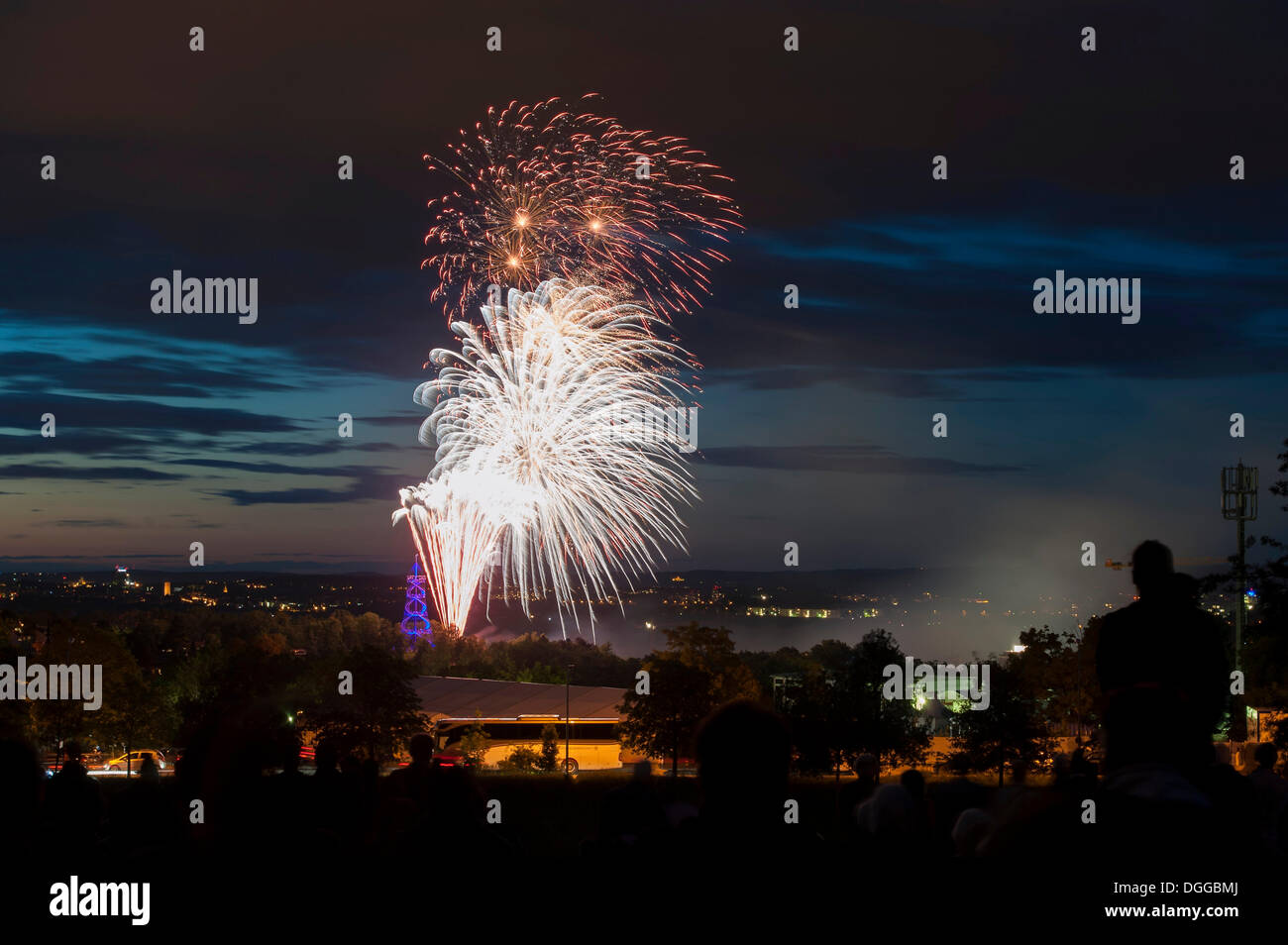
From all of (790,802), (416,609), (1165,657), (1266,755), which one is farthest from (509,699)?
(1165,657)

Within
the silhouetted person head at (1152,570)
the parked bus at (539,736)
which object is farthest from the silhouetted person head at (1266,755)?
the parked bus at (539,736)

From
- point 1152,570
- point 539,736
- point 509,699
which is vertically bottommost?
point 539,736

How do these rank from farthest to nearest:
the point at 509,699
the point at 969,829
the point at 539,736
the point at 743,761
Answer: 1. the point at 509,699
2. the point at 539,736
3. the point at 969,829
4. the point at 743,761

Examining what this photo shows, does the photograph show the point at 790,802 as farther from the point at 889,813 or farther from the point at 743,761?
the point at 889,813

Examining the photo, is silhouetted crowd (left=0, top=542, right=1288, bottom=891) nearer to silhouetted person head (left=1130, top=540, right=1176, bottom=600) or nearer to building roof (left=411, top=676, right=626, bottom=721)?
silhouetted person head (left=1130, top=540, right=1176, bottom=600)

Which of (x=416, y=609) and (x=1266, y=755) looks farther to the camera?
(x=416, y=609)
